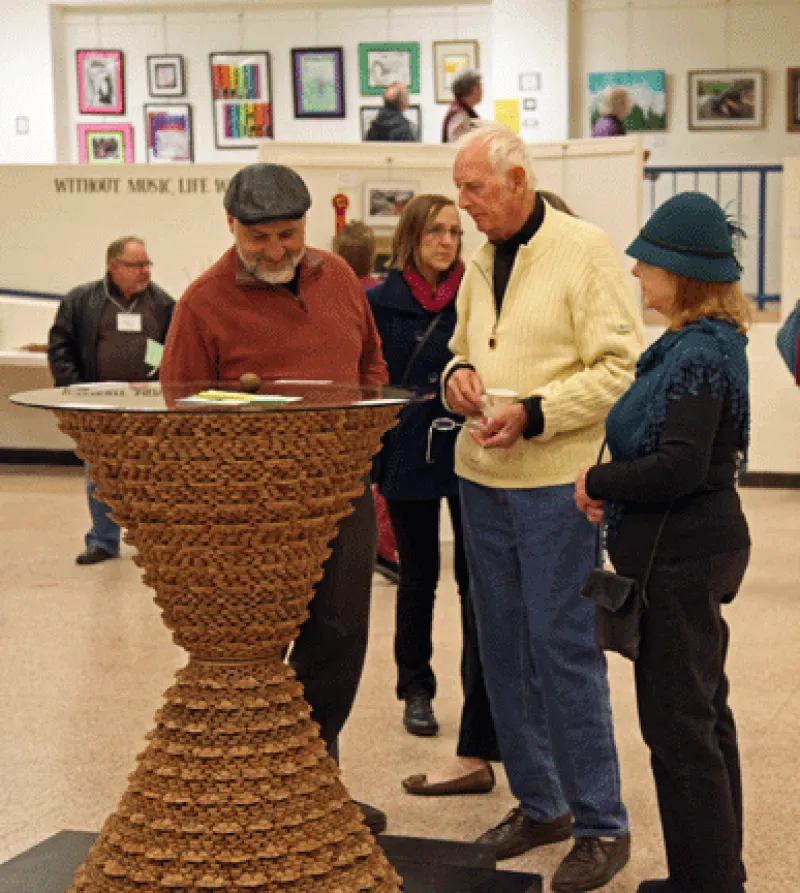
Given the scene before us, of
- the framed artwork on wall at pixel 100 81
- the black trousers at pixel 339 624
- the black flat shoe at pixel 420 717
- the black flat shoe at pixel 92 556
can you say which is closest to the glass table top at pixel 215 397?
the black trousers at pixel 339 624

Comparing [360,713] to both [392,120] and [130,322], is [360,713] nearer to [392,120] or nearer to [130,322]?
[130,322]

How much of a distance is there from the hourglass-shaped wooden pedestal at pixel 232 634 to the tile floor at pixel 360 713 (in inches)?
39.8

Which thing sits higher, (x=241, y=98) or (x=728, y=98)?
(x=241, y=98)

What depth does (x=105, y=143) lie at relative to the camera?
1573cm

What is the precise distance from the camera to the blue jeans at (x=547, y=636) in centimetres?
324

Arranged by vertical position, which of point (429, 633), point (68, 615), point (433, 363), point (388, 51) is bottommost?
point (68, 615)

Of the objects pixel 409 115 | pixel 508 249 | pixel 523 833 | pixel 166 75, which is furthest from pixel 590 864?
pixel 166 75

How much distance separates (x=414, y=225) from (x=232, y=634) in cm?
193

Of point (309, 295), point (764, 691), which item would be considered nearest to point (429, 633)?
point (764, 691)

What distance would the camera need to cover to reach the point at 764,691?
486 cm

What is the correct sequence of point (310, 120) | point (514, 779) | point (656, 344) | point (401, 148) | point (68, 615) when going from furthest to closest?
point (310, 120)
point (401, 148)
point (68, 615)
point (514, 779)
point (656, 344)

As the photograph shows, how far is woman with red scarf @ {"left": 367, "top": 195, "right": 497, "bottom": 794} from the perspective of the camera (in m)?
4.22

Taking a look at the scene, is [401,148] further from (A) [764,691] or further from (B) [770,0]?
(B) [770,0]

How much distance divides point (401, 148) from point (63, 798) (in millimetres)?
5740
